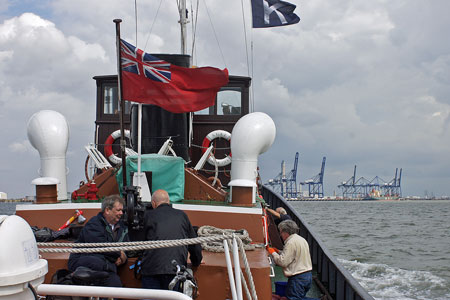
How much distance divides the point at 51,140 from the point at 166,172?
2189 millimetres

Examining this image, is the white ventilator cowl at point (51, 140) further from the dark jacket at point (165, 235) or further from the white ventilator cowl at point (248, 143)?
the dark jacket at point (165, 235)

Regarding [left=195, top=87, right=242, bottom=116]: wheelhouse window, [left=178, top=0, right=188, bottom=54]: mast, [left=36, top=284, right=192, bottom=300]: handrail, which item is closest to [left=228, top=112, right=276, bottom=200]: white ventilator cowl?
[left=195, top=87, right=242, bottom=116]: wheelhouse window

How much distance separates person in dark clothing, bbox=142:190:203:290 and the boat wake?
9.03 metres

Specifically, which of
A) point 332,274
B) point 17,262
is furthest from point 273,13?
point 17,262

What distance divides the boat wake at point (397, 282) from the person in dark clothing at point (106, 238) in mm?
9048

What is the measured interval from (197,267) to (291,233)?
5.71ft

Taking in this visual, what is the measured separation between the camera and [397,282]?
14078 mm

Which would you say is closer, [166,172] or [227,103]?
[166,172]

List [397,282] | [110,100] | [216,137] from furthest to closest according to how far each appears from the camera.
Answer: [397,282]
[110,100]
[216,137]

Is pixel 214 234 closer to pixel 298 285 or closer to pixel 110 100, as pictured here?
pixel 298 285

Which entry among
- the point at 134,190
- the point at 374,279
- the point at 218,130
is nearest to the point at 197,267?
the point at 134,190

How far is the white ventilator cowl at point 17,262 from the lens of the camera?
102 inches

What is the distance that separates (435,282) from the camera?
1428cm

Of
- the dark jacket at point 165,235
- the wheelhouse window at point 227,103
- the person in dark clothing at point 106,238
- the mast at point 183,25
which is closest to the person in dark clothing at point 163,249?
the dark jacket at point 165,235
